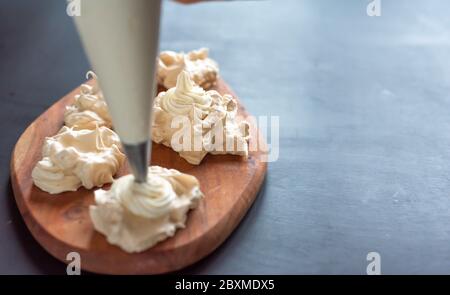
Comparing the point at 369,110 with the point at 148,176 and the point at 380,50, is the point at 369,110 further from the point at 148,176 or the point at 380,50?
the point at 148,176

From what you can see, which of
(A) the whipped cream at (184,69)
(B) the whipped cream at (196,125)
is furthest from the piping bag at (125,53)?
(A) the whipped cream at (184,69)

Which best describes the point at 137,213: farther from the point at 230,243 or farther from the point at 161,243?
the point at 230,243

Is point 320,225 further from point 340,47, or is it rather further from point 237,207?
point 340,47

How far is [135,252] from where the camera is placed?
985mm

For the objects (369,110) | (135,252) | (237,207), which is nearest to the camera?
(135,252)

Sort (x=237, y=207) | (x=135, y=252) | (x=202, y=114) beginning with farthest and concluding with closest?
(x=202, y=114), (x=237, y=207), (x=135, y=252)

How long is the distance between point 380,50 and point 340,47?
109mm

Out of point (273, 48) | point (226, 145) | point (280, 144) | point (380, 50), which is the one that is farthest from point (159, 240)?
point (380, 50)

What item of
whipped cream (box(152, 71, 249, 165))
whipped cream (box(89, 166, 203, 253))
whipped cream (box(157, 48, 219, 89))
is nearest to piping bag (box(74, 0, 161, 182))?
whipped cream (box(89, 166, 203, 253))

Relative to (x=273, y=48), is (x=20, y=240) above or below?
below

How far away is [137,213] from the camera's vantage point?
0.98 metres

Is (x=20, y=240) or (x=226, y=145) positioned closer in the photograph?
(x=20, y=240)

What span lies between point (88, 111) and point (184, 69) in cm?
25

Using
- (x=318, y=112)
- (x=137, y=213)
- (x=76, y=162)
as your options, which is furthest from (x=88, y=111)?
(x=318, y=112)
